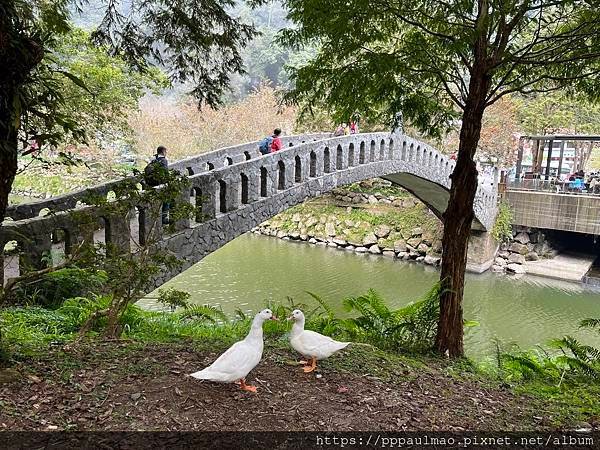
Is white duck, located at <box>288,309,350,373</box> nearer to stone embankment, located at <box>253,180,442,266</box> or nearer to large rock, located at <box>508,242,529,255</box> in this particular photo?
stone embankment, located at <box>253,180,442,266</box>

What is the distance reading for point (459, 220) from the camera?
12.6 feet

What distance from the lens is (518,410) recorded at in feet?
9.07

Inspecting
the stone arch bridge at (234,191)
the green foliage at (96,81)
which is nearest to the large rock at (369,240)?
the stone arch bridge at (234,191)

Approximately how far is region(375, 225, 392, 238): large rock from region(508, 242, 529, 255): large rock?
3.84 metres

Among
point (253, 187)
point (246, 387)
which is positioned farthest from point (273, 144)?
point (246, 387)

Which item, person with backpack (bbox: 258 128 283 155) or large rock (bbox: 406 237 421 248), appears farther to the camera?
large rock (bbox: 406 237 421 248)

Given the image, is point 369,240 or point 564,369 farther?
point 369,240

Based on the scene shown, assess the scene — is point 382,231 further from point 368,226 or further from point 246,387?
point 246,387

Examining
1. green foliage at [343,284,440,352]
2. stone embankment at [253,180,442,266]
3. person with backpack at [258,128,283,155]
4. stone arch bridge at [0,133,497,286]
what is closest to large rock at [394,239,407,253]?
stone embankment at [253,180,442,266]

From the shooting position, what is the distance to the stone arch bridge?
13.3 feet

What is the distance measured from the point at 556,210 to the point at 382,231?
5185 millimetres

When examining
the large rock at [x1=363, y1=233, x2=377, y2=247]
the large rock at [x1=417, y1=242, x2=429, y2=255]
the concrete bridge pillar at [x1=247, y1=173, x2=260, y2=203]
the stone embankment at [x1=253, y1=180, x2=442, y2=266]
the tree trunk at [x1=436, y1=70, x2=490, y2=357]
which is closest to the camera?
the tree trunk at [x1=436, y1=70, x2=490, y2=357]

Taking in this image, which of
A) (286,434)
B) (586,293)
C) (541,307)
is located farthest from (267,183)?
(586,293)

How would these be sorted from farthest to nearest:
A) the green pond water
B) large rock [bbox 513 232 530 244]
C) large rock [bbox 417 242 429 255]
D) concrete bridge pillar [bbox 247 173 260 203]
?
large rock [bbox 513 232 530 244], large rock [bbox 417 242 429 255], the green pond water, concrete bridge pillar [bbox 247 173 260 203]
